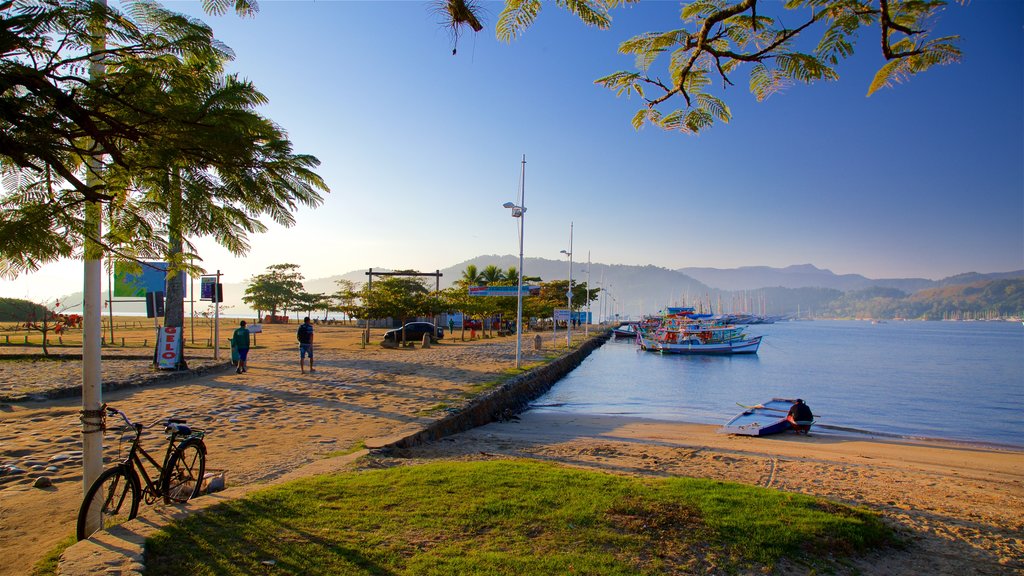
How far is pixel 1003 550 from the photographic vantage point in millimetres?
5121

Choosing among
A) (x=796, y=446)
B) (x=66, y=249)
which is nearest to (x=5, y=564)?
(x=66, y=249)

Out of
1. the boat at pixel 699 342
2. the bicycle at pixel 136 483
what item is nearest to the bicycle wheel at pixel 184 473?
the bicycle at pixel 136 483

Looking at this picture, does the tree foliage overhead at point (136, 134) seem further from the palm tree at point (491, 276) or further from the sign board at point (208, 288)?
the palm tree at point (491, 276)

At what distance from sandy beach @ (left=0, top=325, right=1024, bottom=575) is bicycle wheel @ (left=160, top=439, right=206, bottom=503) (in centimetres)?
81

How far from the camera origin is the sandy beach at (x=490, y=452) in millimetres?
5238

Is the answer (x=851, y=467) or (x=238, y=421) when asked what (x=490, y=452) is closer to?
(x=238, y=421)

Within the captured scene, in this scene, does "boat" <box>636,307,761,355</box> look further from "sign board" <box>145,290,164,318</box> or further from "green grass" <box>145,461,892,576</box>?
"green grass" <box>145,461,892,576</box>

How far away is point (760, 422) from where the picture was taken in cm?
1584

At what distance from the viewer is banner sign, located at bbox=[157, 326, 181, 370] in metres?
16.4

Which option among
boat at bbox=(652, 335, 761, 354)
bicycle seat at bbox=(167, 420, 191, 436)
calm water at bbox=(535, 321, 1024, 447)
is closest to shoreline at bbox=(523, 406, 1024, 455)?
calm water at bbox=(535, 321, 1024, 447)

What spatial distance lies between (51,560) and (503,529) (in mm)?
3279

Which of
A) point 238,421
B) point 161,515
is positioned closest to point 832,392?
point 238,421

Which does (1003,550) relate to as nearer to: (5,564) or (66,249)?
(66,249)

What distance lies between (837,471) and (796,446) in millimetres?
3972
